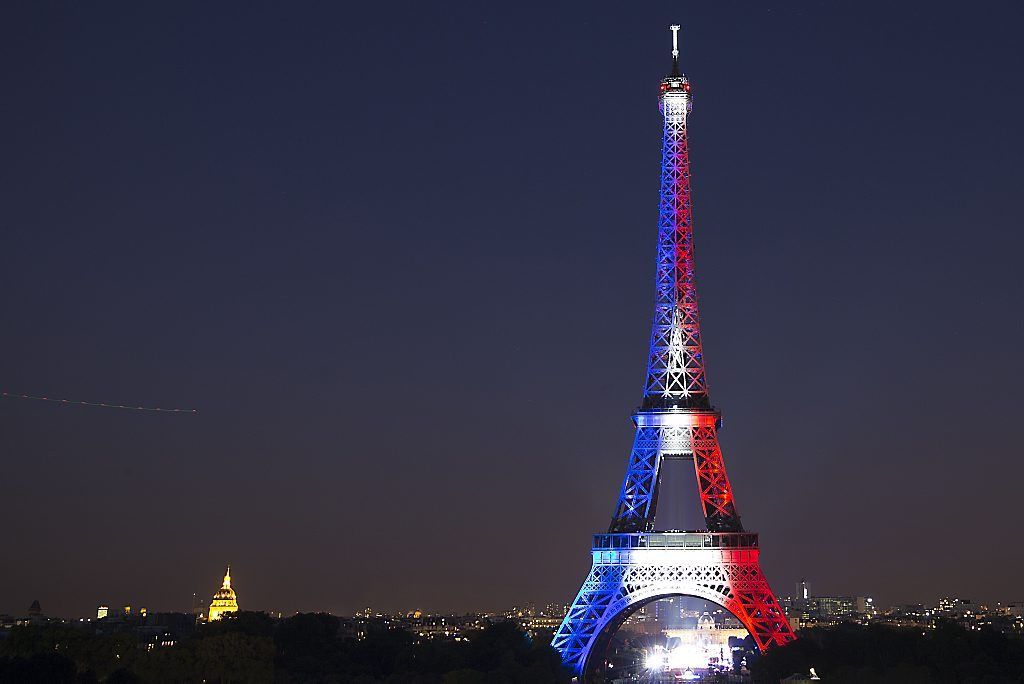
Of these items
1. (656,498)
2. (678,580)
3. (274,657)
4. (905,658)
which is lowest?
(274,657)

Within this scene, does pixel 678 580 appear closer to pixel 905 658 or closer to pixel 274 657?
pixel 905 658

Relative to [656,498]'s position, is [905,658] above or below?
below

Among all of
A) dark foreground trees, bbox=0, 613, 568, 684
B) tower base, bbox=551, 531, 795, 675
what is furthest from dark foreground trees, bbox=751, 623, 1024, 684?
dark foreground trees, bbox=0, 613, 568, 684

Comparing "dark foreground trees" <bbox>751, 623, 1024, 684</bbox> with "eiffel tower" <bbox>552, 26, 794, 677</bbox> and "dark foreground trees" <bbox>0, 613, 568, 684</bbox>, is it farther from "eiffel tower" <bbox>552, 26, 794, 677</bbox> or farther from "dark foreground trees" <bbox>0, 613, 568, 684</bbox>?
"dark foreground trees" <bbox>0, 613, 568, 684</bbox>

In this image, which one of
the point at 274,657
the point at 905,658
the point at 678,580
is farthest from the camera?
the point at 905,658

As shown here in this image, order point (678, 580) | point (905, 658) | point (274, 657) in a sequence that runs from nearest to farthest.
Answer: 1. point (274, 657)
2. point (678, 580)
3. point (905, 658)

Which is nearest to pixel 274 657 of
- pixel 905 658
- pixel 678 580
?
pixel 678 580
